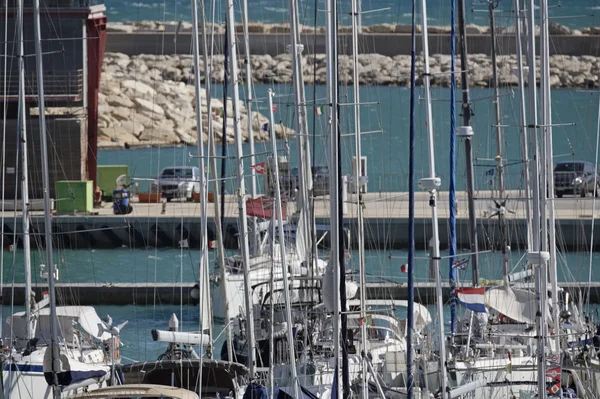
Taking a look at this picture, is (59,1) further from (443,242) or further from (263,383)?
(263,383)

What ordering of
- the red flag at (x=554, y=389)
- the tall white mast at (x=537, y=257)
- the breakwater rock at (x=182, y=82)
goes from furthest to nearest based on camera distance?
the breakwater rock at (x=182, y=82) → the red flag at (x=554, y=389) → the tall white mast at (x=537, y=257)

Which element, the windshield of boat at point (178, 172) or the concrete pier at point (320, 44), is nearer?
the windshield of boat at point (178, 172)

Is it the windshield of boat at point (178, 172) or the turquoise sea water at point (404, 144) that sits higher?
the turquoise sea water at point (404, 144)

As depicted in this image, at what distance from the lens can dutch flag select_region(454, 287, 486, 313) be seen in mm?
20141

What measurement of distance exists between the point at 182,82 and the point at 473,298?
75883mm

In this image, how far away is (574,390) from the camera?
18.0 meters

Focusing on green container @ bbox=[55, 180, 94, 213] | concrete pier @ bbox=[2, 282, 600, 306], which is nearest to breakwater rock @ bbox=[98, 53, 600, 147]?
green container @ bbox=[55, 180, 94, 213]

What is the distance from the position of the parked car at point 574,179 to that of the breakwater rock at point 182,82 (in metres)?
5.22

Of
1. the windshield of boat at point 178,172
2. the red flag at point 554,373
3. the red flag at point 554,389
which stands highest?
the windshield of boat at point 178,172

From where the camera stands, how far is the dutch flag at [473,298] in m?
20.1

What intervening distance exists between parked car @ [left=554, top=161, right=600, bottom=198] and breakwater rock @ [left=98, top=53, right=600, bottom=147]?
5223 millimetres

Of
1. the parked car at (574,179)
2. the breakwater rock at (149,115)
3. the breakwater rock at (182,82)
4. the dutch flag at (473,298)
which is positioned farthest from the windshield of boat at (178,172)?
the dutch flag at (473,298)

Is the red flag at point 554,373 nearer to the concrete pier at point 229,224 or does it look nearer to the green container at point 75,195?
the concrete pier at point 229,224

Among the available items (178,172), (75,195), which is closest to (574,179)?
(178,172)
